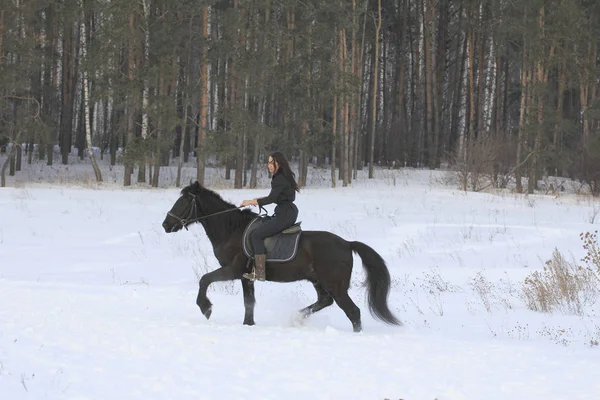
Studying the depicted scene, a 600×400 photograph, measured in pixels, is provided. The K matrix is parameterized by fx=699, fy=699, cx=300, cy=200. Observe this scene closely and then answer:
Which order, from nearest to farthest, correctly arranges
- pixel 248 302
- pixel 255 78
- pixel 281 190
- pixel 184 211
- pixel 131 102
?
1. pixel 281 190
2. pixel 248 302
3. pixel 184 211
4. pixel 131 102
5. pixel 255 78

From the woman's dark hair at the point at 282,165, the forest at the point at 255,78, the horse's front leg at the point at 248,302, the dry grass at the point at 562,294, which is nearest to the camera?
the woman's dark hair at the point at 282,165

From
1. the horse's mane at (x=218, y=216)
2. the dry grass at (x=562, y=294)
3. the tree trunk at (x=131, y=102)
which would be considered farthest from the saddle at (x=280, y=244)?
the tree trunk at (x=131, y=102)

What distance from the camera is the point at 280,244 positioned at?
8758 millimetres

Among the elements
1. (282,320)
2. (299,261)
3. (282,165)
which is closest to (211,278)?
(299,261)

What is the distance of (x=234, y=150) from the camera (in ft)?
97.4

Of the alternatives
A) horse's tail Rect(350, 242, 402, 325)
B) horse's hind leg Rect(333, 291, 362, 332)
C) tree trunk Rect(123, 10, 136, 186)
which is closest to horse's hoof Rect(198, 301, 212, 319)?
horse's hind leg Rect(333, 291, 362, 332)

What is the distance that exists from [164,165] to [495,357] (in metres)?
36.8

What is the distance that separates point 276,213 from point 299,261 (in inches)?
26.6

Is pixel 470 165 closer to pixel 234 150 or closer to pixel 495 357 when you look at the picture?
pixel 234 150

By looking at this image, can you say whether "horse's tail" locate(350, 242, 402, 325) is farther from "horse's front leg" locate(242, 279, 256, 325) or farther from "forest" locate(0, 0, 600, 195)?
"forest" locate(0, 0, 600, 195)

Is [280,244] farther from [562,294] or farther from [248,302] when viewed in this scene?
[562,294]

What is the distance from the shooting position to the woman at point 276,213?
875 cm

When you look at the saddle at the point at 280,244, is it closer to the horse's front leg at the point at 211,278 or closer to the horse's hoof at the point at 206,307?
the horse's front leg at the point at 211,278

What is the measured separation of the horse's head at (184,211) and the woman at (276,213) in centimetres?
78
